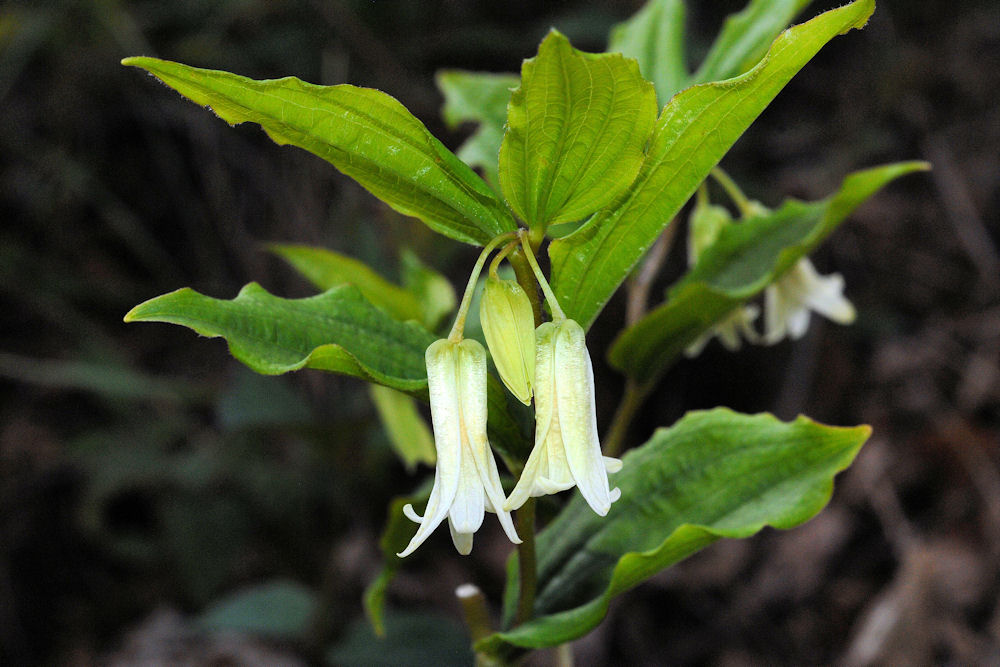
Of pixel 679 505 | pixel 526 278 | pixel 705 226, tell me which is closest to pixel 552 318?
pixel 526 278

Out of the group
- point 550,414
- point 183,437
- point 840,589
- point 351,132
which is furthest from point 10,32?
point 840,589

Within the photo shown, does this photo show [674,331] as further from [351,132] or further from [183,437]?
[183,437]

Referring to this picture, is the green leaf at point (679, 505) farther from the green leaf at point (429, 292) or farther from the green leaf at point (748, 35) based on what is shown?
the green leaf at point (748, 35)

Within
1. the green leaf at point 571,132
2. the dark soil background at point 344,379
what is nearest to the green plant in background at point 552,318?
the green leaf at point 571,132

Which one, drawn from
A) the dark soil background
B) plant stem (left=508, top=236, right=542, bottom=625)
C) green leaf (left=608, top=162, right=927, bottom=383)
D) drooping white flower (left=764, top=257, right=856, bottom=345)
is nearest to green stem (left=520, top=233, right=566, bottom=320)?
plant stem (left=508, top=236, right=542, bottom=625)

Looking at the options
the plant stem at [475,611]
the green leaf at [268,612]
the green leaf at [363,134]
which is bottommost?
the green leaf at [268,612]
